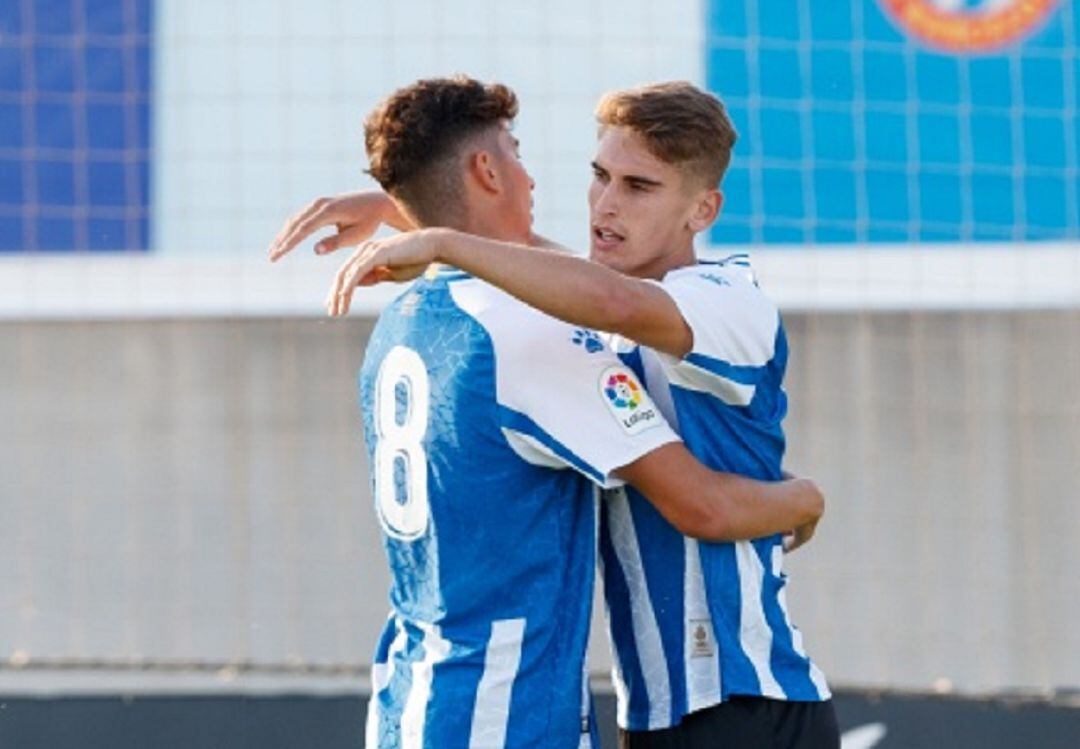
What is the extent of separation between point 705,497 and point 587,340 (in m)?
0.30

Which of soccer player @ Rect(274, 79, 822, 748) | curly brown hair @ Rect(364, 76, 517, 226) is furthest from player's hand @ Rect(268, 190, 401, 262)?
soccer player @ Rect(274, 79, 822, 748)

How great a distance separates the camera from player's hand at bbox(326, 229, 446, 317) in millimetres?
3383

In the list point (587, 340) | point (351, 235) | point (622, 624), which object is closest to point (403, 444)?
point (587, 340)

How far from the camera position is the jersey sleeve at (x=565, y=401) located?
3637mm

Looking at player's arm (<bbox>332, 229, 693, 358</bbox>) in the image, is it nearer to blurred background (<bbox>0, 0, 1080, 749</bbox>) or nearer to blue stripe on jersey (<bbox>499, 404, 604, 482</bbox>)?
blue stripe on jersey (<bbox>499, 404, 604, 482</bbox>)

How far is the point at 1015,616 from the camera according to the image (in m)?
7.07

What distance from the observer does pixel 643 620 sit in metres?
3.81

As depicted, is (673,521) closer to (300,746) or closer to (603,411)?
(603,411)

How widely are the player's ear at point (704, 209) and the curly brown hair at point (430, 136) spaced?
346 millimetres

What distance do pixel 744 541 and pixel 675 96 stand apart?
28.1 inches

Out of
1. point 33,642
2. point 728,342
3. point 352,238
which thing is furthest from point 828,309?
point 728,342

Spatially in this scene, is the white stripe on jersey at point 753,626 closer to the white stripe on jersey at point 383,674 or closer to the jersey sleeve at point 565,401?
the jersey sleeve at point 565,401

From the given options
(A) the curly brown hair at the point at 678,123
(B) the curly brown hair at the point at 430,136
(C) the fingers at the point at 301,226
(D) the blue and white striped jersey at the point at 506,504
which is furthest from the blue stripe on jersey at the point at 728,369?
(C) the fingers at the point at 301,226

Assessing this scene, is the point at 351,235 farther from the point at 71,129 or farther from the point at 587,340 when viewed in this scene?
the point at 71,129
